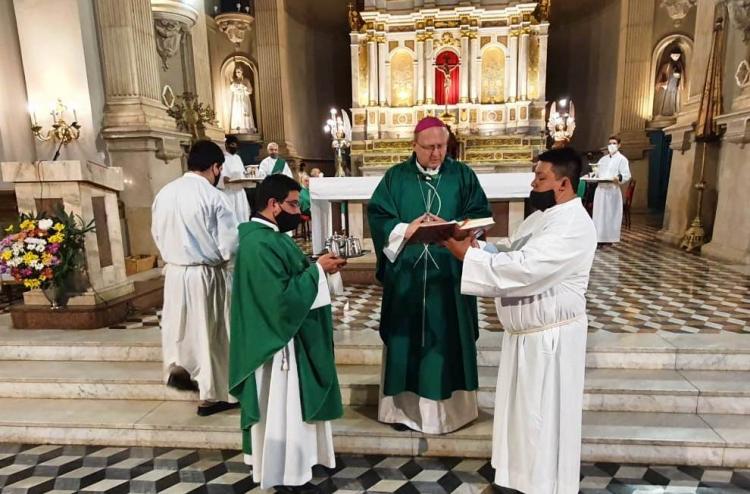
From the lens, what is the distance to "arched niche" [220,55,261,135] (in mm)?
14172

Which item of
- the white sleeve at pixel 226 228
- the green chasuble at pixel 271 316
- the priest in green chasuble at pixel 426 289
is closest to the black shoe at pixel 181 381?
the white sleeve at pixel 226 228

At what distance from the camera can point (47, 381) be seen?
3996 millimetres

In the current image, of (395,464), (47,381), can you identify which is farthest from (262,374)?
(47,381)

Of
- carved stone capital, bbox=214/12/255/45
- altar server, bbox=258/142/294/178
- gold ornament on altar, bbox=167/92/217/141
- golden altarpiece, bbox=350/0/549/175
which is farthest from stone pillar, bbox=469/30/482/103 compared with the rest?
gold ornament on altar, bbox=167/92/217/141

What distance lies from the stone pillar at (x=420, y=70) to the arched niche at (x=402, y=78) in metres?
0.21

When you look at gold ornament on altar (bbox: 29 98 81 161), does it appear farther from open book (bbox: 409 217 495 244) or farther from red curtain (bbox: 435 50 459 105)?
red curtain (bbox: 435 50 459 105)

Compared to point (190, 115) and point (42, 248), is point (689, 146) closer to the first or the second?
point (190, 115)

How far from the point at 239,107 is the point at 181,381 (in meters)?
12.0

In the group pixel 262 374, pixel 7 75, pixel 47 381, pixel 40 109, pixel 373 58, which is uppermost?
pixel 373 58

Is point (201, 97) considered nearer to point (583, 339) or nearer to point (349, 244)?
point (349, 244)

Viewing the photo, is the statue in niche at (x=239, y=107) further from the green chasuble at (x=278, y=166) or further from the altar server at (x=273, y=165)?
the green chasuble at (x=278, y=166)

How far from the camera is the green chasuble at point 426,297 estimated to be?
118 inches

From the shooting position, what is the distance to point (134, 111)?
23.1 ft

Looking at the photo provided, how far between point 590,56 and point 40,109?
1625 cm
